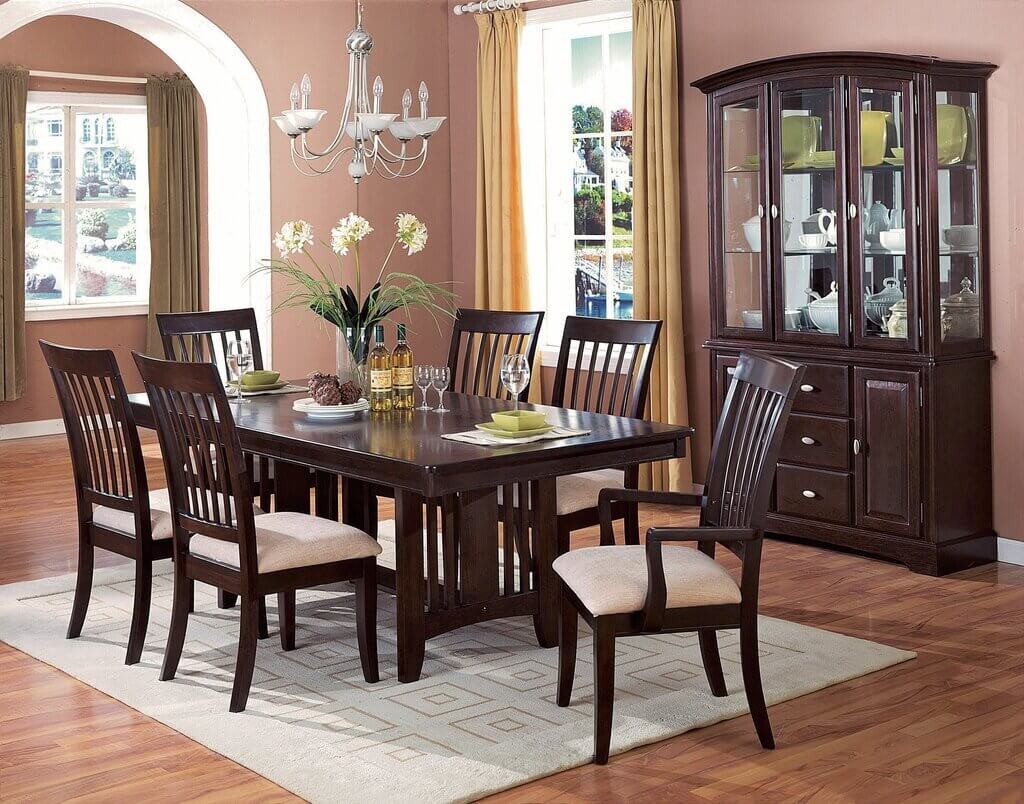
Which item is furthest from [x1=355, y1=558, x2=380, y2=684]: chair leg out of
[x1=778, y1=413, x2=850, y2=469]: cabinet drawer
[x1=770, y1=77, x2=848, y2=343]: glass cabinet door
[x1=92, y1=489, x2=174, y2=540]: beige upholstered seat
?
[x1=770, y1=77, x2=848, y2=343]: glass cabinet door

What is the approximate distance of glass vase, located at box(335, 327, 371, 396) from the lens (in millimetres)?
4344

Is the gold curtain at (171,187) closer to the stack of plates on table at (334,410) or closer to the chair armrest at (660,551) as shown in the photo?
the stack of plates on table at (334,410)

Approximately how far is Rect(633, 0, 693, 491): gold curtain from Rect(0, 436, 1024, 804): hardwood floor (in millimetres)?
1695

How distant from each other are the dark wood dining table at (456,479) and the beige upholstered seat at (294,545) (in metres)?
0.13

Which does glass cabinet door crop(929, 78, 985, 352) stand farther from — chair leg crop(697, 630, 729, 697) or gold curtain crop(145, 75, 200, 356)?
gold curtain crop(145, 75, 200, 356)

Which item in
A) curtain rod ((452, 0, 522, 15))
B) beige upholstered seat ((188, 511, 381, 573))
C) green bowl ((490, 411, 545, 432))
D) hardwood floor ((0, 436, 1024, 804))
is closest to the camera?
hardwood floor ((0, 436, 1024, 804))

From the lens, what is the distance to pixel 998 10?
4801 mm

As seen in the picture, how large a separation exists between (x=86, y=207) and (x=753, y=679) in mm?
6931

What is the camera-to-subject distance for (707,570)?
3.18 metres

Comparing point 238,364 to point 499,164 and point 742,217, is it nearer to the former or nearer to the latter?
point 742,217

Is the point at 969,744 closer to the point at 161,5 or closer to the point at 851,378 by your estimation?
the point at 851,378

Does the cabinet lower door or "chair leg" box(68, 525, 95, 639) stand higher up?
the cabinet lower door

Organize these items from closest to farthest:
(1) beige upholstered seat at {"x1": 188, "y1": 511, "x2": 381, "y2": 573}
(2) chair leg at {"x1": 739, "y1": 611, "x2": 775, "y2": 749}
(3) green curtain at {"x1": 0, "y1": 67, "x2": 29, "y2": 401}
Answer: (2) chair leg at {"x1": 739, "y1": 611, "x2": 775, "y2": 749}, (1) beige upholstered seat at {"x1": 188, "y1": 511, "x2": 381, "y2": 573}, (3) green curtain at {"x1": 0, "y1": 67, "x2": 29, "y2": 401}

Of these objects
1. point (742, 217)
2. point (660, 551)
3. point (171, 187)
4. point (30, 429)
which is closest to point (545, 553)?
point (660, 551)
